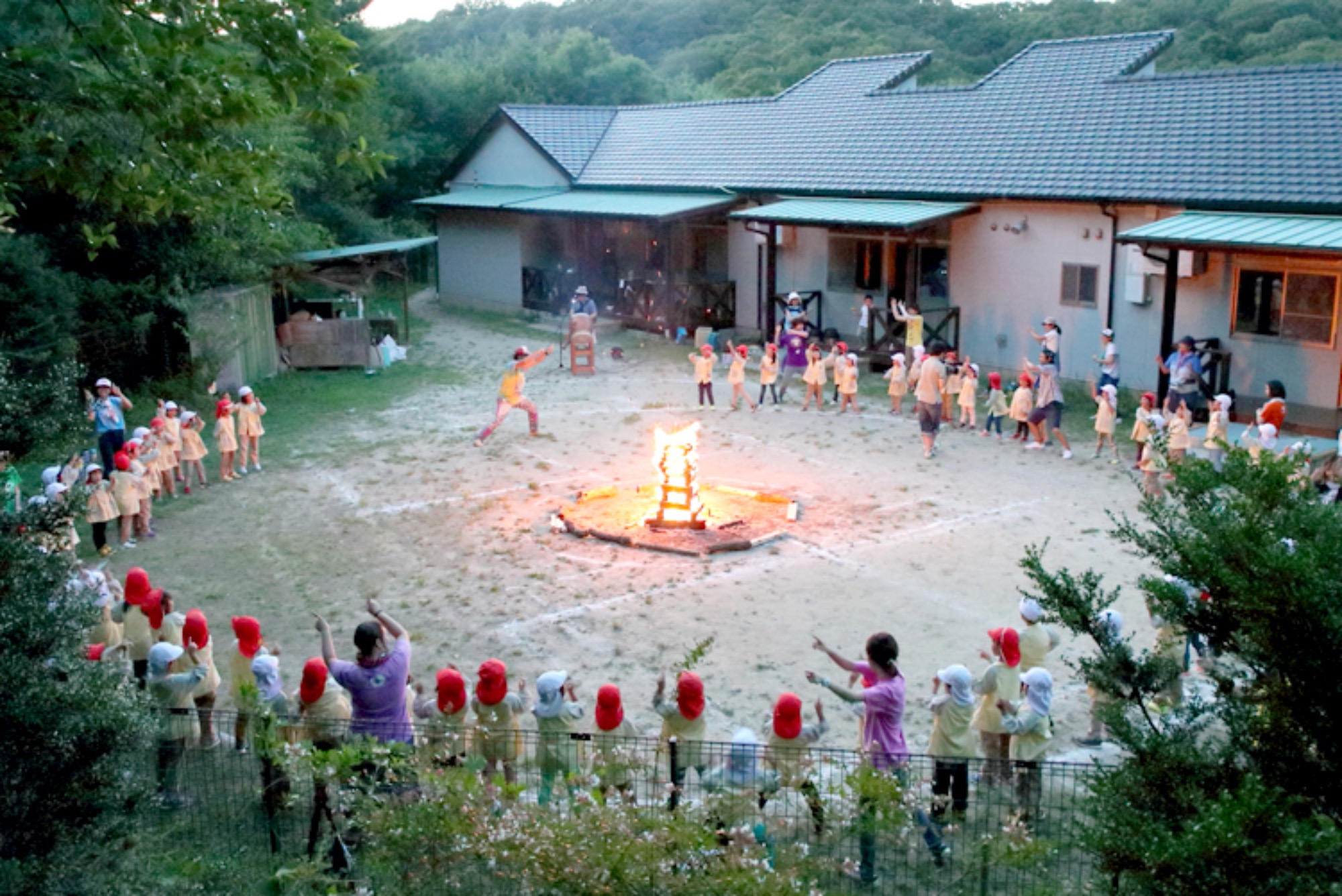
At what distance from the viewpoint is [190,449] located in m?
15.2

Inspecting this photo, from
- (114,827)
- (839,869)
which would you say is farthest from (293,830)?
(839,869)

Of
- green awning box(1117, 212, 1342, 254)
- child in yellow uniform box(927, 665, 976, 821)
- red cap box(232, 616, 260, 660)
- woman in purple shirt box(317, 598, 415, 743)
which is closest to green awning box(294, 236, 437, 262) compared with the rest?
green awning box(1117, 212, 1342, 254)

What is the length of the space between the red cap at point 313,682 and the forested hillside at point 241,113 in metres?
2.18

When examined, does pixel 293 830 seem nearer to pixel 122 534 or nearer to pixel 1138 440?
pixel 122 534

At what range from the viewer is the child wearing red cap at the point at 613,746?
612 centimetres

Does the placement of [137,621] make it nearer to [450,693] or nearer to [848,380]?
[450,693]

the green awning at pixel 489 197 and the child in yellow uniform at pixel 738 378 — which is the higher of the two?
the green awning at pixel 489 197

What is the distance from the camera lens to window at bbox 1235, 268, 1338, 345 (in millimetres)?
17641

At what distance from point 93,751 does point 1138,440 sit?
1332 centimetres

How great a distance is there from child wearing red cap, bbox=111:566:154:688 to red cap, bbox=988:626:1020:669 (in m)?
5.96

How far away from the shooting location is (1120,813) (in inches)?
177

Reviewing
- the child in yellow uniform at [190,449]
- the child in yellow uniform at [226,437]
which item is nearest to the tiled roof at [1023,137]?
the child in yellow uniform at [226,437]

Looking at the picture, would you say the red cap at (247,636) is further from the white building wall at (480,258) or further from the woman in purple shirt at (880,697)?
the white building wall at (480,258)

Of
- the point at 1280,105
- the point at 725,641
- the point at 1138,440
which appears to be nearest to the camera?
the point at 725,641
